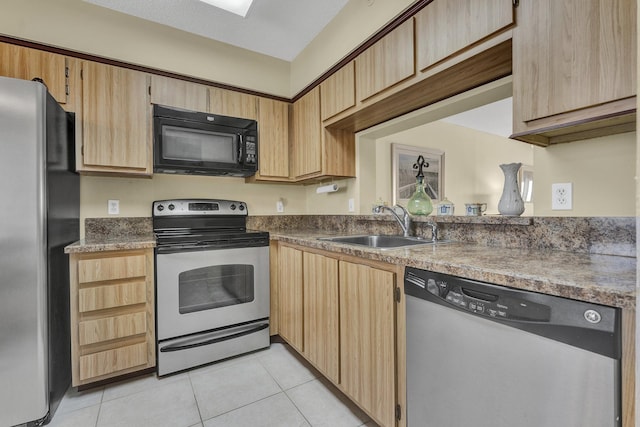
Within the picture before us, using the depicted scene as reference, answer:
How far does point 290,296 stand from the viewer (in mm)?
2125

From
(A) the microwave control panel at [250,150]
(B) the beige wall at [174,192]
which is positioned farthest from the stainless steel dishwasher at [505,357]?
(B) the beige wall at [174,192]

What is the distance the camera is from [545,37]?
1044 millimetres

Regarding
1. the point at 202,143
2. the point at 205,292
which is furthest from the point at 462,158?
the point at 205,292

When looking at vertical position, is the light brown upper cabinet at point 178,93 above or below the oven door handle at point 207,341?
above

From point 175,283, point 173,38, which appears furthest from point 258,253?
point 173,38

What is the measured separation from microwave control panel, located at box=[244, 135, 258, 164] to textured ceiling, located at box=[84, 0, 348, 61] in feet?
2.93

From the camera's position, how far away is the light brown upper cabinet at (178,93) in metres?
2.16

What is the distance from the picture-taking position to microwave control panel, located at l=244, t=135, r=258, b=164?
97.6 inches

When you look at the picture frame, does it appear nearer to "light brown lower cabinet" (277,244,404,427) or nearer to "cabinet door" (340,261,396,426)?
"light brown lower cabinet" (277,244,404,427)

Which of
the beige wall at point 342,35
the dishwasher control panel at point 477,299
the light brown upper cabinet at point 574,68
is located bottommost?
the dishwasher control panel at point 477,299

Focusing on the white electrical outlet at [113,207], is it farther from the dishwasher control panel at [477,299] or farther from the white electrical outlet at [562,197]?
the white electrical outlet at [562,197]

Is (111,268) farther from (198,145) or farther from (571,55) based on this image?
(571,55)

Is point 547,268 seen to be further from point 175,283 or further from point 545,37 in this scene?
point 175,283

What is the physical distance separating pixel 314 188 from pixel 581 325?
244cm
